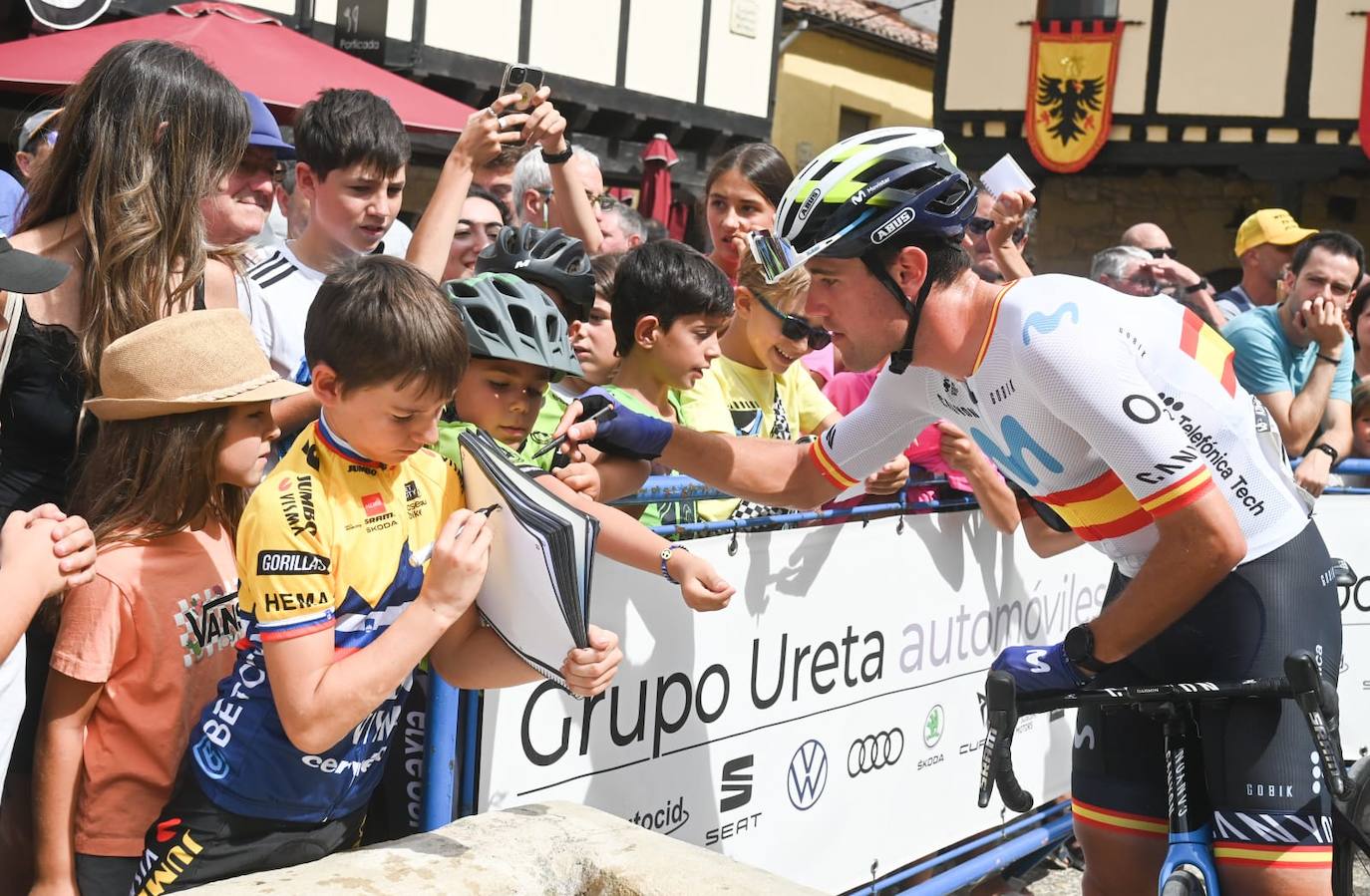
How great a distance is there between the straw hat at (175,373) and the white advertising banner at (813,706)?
0.92 m

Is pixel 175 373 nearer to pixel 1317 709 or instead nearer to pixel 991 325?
pixel 991 325

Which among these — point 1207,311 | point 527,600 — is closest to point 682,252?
point 527,600

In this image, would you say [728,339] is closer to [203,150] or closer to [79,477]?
[203,150]

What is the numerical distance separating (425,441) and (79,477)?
0.72 m

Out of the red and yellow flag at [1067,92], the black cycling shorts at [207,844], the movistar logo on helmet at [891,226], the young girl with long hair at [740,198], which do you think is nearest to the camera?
the black cycling shorts at [207,844]

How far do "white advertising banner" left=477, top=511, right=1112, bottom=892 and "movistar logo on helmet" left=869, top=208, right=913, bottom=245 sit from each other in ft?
3.14

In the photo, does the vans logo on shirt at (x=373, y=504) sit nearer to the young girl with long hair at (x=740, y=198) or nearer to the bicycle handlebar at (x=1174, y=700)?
the bicycle handlebar at (x=1174, y=700)

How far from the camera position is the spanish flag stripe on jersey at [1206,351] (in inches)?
122

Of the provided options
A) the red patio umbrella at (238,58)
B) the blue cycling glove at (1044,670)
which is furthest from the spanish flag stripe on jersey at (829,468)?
the red patio umbrella at (238,58)

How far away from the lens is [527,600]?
7.81ft

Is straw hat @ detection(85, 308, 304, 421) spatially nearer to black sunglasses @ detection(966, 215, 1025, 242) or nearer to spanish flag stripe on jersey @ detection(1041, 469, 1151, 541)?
spanish flag stripe on jersey @ detection(1041, 469, 1151, 541)

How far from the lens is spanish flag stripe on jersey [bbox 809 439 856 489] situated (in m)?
3.71

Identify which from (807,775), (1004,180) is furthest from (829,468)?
(1004,180)

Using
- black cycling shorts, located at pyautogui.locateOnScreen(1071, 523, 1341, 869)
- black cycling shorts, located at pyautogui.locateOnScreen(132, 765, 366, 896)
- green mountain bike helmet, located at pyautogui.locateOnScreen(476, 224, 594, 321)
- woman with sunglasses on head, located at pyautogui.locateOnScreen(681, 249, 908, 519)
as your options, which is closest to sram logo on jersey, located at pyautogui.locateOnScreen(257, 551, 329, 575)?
black cycling shorts, located at pyautogui.locateOnScreen(132, 765, 366, 896)
